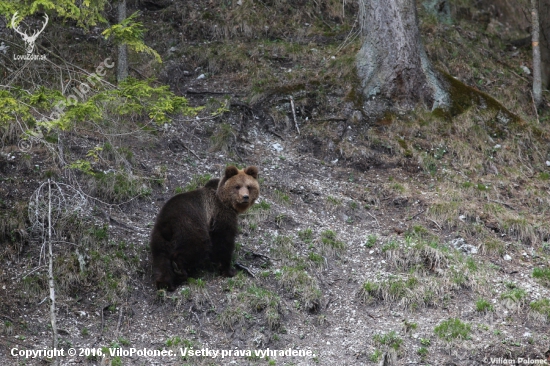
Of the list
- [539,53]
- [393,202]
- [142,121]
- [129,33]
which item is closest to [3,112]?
[129,33]

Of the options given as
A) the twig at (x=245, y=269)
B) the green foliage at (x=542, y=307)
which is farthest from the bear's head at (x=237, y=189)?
the green foliage at (x=542, y=307)

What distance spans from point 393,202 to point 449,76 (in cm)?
395

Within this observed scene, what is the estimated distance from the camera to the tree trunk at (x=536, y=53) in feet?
44.7

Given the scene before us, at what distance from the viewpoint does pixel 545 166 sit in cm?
1230

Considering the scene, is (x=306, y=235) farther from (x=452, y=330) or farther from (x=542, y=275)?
(x=542, y=275)

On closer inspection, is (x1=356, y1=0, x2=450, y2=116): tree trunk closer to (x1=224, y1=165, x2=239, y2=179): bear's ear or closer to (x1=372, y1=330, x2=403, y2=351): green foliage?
(x1=224, y1=165, x2=239, y2=179): bear's ear

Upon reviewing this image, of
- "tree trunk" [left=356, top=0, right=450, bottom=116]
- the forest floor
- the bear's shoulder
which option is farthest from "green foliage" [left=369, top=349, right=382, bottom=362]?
"tree trunk" [left=356, top=0, right=450, bottom=116]

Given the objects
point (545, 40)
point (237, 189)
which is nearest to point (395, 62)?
point (545, 40)

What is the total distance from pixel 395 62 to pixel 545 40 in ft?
A: 15.5

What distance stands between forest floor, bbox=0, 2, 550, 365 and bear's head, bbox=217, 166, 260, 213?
87cm

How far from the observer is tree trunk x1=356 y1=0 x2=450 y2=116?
12.5 meters

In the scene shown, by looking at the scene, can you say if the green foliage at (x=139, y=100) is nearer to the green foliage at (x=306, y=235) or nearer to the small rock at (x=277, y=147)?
the green foliage at (x=306, y=235)

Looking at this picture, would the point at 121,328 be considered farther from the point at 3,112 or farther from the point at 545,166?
the point at 545,166

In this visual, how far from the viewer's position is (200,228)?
8320 mm
